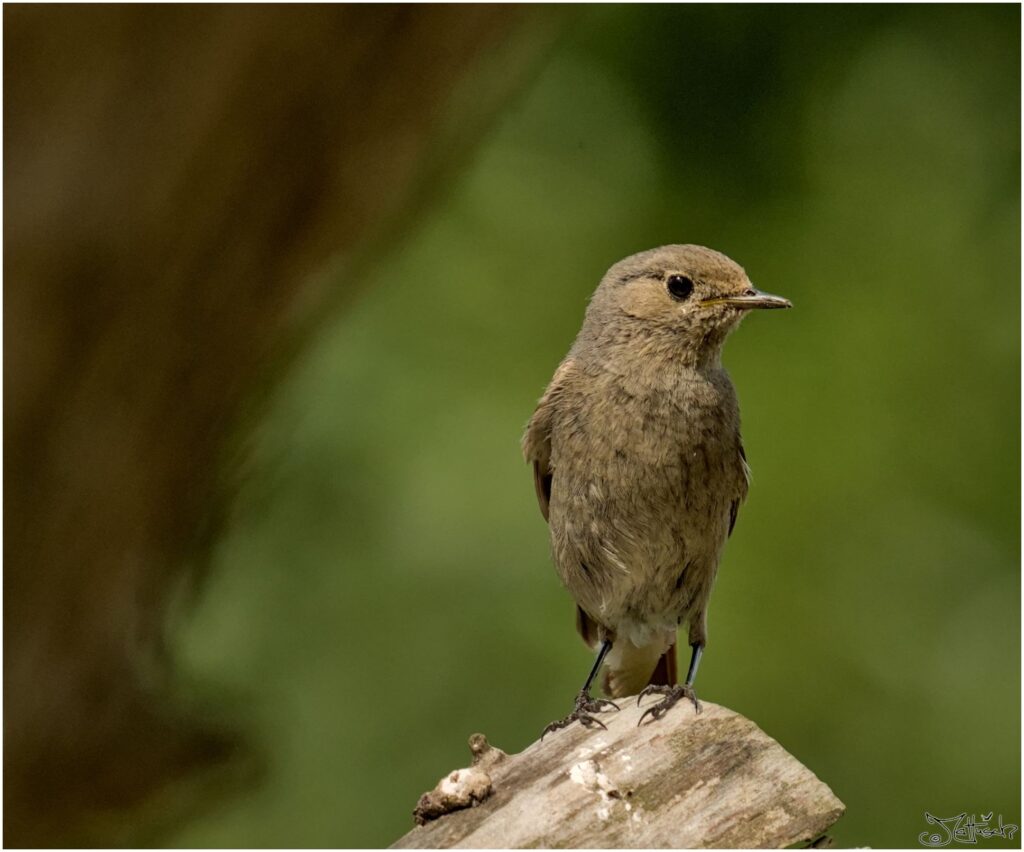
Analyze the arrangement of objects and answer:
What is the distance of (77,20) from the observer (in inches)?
124

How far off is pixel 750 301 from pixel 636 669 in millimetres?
1474

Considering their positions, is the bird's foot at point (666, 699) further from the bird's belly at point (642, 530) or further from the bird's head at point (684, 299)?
the bird's head at point (684, 299)

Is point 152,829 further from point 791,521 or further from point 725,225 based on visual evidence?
point 725,225

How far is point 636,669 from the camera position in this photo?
504 centimetres

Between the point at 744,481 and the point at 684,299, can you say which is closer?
the point at 684,299

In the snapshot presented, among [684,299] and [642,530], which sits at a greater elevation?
[684,299]

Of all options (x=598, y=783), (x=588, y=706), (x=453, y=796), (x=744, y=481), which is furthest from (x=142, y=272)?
(x=744, y=481)

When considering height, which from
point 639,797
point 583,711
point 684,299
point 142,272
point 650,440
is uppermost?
point 684,299

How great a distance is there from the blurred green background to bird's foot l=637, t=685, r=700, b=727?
1109mm

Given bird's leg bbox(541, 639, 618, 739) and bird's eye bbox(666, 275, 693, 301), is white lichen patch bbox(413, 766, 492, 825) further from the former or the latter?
bird's eye bbox(666, 275, 693, 301)

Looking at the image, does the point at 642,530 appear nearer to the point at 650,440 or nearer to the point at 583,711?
the point at 650,440

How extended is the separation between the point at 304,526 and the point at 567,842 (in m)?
2.78

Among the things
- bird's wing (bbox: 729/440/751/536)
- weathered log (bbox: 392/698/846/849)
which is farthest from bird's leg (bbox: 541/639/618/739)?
bird's wing (bbox: 729/440/751/536)

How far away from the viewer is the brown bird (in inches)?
173
